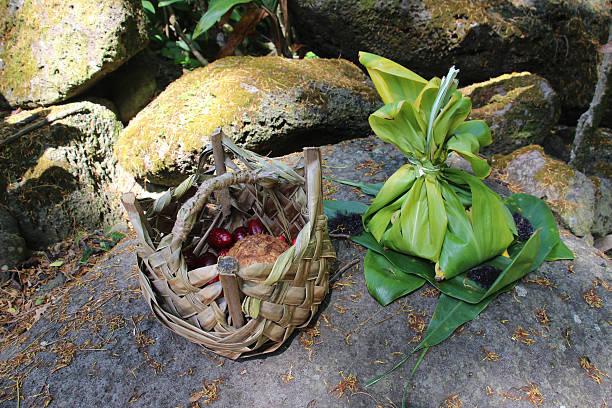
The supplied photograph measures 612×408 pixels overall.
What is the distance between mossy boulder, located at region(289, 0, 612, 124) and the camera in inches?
112

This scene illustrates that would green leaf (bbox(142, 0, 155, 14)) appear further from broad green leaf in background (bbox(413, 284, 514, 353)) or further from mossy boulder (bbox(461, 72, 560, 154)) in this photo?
broad green leaf in background (bbox(413, 284, 514, 353))

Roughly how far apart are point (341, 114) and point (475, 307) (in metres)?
1.67

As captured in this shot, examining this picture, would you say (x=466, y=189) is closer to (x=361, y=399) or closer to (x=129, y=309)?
(x=361, y=399)

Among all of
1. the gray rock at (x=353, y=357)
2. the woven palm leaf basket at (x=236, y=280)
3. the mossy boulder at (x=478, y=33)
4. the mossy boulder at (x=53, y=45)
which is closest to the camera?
the woven palm leaf basket at (x=236, y=280)

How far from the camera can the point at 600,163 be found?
8.98 feet

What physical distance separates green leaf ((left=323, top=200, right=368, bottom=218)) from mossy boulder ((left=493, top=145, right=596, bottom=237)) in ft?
3.46

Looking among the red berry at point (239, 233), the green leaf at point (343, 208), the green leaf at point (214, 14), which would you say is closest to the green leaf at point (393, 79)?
the green leaf at point (343, 208)

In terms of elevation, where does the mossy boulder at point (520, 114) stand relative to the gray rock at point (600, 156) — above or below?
above

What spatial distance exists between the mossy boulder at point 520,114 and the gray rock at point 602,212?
21.0 inches

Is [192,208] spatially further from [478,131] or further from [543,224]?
[543,224]

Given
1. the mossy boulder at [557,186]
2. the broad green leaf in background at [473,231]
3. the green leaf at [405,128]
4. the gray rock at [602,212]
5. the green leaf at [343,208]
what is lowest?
the gray rock at [602,212]

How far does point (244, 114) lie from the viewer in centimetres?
243

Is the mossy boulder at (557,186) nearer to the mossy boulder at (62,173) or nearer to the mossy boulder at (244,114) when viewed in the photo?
the mossy boulder at (244,114)

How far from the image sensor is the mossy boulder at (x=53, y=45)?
2.50 m
